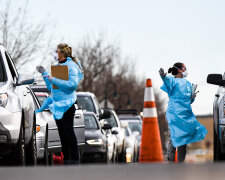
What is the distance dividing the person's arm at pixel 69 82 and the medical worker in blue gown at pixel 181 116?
74.3 inches

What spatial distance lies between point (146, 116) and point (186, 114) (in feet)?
7.59

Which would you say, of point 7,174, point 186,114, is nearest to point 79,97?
point 186,114

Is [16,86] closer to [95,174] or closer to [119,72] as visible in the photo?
[95,174]

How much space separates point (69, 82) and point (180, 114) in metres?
2.33

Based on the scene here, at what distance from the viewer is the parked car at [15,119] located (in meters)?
9.51

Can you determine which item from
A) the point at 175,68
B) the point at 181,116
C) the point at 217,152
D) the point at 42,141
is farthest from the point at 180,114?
the point at 42,141

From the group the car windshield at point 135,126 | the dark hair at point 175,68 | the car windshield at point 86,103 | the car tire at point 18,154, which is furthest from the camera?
the car windshield at point 135,126

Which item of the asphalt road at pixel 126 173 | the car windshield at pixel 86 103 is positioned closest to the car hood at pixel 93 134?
the car windshield at pixel 86 103

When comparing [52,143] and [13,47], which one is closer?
[52,143]

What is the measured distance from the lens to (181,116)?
12820 mm

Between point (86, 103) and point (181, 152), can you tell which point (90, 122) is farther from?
point (181, 152)

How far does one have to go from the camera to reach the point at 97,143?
1736 centimetres

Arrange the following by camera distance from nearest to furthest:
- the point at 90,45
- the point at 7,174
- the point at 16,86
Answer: the point at 7,174
the point at 16,86
the point at 90,45

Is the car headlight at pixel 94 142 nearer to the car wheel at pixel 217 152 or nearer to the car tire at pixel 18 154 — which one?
the car wheel at pixel 217 152
